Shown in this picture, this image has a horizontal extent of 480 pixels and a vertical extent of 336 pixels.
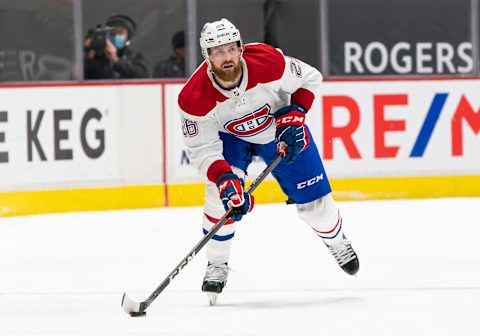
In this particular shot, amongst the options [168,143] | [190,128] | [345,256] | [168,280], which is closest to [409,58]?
[168,143]

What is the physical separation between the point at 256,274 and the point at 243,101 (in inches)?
39.5

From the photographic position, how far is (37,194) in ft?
25.0

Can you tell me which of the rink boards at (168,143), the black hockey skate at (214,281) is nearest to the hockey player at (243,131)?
the black hockey skate at (214,281)

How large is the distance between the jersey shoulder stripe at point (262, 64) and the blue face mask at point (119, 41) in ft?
11.7

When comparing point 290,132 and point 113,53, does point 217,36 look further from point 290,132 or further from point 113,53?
point 113,53

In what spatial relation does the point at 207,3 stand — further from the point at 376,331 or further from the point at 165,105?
the point at 376,331

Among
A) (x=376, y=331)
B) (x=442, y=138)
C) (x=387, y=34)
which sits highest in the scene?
(x=387, y=34)

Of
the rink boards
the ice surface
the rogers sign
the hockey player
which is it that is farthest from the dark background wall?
the hockey player

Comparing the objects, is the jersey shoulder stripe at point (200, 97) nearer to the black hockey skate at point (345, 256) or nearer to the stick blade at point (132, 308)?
the stick blade at point (132, 308)

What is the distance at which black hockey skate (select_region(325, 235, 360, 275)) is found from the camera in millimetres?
4910

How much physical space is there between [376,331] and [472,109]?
4616 millimetres

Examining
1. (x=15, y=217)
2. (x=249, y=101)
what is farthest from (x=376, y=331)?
(x=15, y=217)

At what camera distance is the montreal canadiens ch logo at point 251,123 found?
461 cm

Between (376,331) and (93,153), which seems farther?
(93,153)
